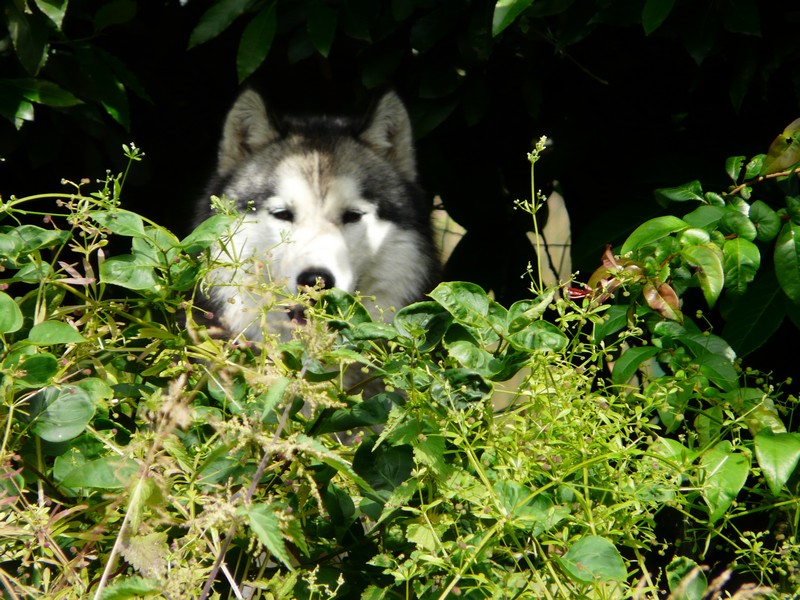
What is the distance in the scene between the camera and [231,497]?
1297 mm

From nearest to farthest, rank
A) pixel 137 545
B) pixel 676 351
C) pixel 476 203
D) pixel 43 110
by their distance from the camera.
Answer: pixel 137 545 → pixel 676 351 → pixel 43 110 → pixel 476 203

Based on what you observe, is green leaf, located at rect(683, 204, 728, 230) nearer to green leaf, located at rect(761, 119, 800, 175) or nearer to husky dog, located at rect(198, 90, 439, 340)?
green leaf, located at rect(761, 119, 800, 175)

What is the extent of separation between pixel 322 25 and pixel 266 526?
189 centimetres

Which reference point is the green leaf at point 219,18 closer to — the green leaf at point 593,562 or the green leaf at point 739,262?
the green leaf at point 739,262

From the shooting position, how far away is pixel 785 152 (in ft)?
5.92

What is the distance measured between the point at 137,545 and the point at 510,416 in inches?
22.1

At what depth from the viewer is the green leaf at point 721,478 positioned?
54.7 inches

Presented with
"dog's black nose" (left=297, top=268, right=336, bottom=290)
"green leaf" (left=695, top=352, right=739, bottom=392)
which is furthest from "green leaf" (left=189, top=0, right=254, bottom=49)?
"green leaf" (left=695, top=352, right=739, bottom=392)

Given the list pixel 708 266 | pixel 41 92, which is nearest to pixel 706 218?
pixel 708 266

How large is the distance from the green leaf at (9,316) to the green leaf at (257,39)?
1.45m

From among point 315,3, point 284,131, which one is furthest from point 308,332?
point 284,131

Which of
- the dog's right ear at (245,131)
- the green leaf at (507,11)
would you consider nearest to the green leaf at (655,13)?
the green leaf at (507,11)

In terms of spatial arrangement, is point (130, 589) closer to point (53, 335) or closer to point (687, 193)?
point (53, 335)

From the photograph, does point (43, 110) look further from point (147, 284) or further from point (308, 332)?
point (308, 332)
